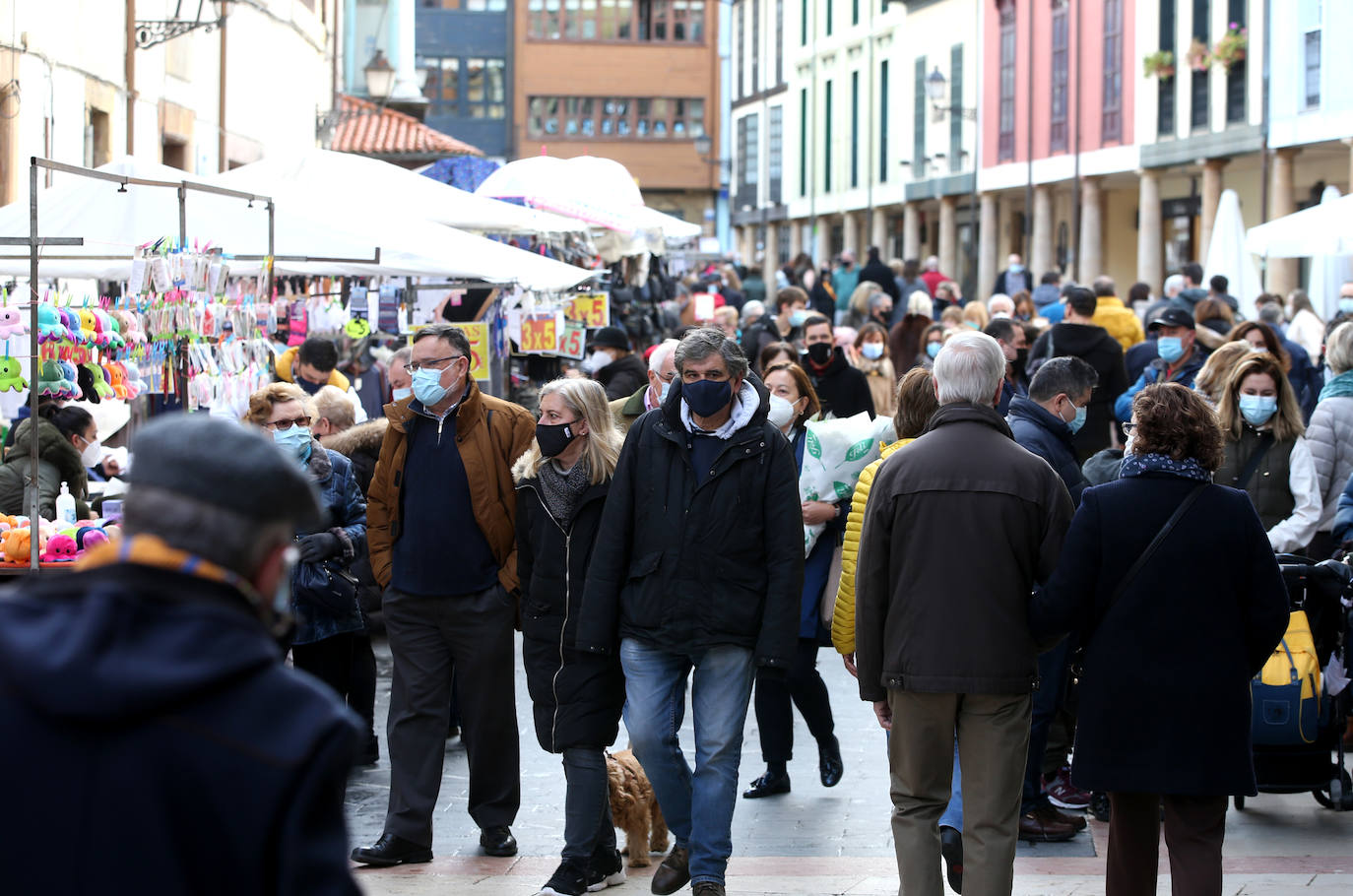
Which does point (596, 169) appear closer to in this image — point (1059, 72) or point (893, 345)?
point (893, 345)

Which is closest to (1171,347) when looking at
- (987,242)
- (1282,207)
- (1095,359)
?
(1095,359)

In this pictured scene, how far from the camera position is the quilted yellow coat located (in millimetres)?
6082

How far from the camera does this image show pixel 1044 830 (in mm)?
6633

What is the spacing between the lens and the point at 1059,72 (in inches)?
1451

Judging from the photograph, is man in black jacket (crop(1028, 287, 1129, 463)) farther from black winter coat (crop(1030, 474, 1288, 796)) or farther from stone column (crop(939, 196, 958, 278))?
stone column (crop(939, 196, 958, 278))

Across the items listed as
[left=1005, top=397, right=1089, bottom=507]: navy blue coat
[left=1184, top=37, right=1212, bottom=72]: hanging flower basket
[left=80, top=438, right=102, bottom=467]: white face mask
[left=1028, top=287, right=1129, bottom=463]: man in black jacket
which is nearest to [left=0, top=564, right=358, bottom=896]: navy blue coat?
[left=1005, top=397, right=1089, bottom=507]: navy blue coat

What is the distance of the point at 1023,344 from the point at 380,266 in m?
4.67

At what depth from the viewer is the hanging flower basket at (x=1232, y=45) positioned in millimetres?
28516

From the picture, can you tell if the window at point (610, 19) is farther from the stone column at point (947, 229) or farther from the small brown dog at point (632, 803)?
the small brown dog at point (632, 803)

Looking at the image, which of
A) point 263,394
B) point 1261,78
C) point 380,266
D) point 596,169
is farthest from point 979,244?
point 263,394

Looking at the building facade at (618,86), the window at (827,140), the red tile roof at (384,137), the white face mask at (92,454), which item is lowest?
the white face mask at (92,454)

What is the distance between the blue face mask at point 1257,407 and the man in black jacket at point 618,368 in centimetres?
406

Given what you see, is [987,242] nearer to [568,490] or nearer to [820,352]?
[820,352]

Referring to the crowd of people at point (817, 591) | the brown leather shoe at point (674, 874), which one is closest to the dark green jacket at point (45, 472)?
the crowd of people at point (817, 591)
